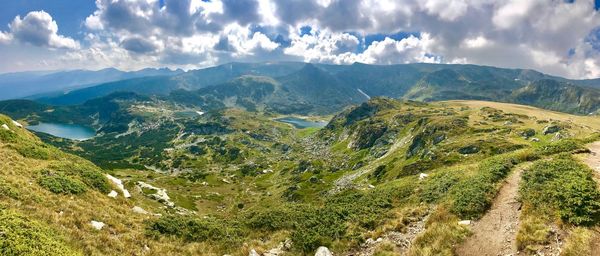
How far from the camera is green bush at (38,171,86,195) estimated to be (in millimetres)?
30219

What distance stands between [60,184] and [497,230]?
126ft

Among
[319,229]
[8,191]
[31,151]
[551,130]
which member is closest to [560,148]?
[319,229]

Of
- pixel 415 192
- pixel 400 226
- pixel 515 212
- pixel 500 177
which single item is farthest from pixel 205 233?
pixel 500 177

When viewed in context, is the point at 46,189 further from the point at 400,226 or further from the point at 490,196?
the point at 490,196

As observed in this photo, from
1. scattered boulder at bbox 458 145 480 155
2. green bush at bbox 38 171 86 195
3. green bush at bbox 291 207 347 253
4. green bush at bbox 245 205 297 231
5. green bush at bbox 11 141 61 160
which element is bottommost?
scattered boulder at bbox 458 145 480 155

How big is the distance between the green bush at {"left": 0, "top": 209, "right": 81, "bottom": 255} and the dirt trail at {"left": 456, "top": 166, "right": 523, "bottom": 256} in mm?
23179

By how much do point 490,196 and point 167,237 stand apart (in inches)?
1074

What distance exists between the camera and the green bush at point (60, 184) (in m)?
30.2

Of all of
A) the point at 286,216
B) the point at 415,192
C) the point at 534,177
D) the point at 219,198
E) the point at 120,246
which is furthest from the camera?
the point at 219,198

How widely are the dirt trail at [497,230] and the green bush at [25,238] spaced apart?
23.2m

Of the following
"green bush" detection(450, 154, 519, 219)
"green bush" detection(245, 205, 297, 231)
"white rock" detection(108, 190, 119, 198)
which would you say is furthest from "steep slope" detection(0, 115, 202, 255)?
"green bush" detection(450, 154, 519, 219)

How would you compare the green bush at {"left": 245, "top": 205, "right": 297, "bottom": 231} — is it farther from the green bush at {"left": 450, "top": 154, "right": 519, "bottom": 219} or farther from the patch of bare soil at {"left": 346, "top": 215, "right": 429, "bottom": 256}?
the green bush at {"left": 450, "top": 154, "right": 519, "bottom": 219}

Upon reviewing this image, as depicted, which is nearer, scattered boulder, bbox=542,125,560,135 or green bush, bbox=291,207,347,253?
green bush, bbox=291,207,347,253

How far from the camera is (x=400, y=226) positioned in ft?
84.8
